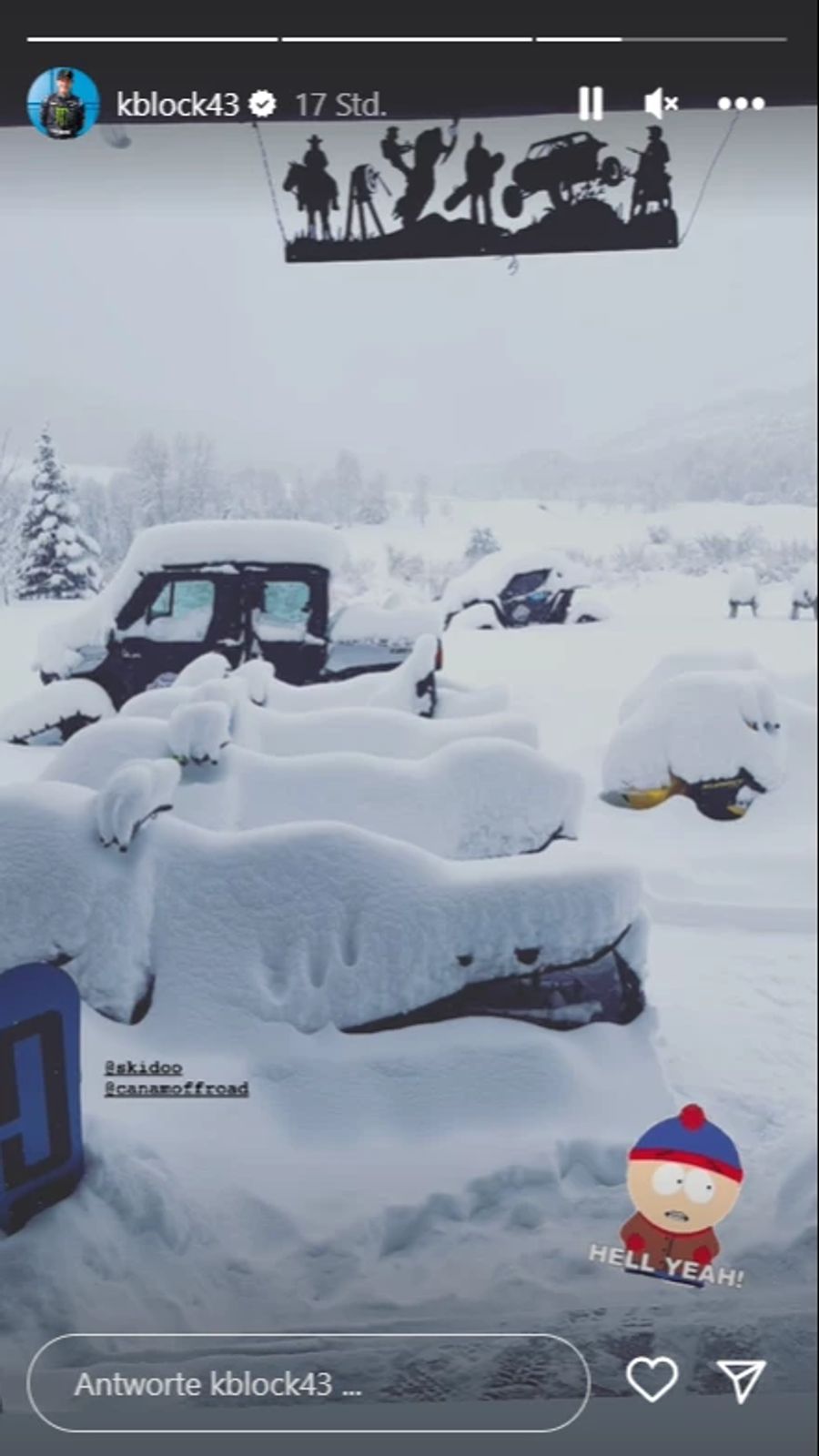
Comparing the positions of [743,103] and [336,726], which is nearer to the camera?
[743,103]

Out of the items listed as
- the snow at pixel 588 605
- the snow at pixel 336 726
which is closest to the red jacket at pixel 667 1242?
the snow at pixel 336 726

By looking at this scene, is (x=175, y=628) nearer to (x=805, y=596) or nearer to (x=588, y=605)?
(x=588, y=605)

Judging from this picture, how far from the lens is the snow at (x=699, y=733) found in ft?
5.43

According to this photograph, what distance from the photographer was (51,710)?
1654 millimetres

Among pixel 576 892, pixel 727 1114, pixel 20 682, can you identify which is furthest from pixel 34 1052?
pixel 727 1114

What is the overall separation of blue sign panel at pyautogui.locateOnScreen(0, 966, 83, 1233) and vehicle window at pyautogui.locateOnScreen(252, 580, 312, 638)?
544 millimetres

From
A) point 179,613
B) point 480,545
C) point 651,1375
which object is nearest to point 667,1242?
point 651,1375

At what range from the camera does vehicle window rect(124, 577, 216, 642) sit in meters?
1.65

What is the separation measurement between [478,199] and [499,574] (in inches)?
19.0

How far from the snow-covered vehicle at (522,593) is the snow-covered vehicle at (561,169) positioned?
0.45 m

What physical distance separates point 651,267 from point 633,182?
0.11m

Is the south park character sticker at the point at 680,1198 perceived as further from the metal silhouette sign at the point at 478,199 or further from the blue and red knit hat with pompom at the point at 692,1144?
the metal silhouette sign at the point at 478,199

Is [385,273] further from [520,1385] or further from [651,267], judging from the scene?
[520,1385]

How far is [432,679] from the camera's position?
5.47 ft
